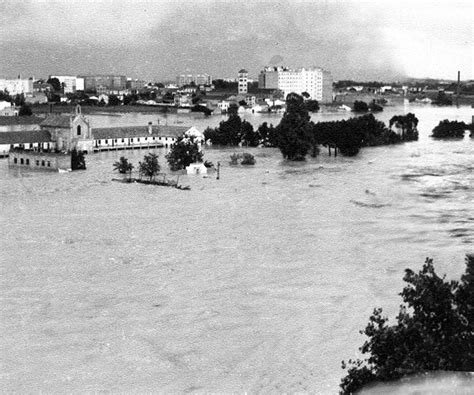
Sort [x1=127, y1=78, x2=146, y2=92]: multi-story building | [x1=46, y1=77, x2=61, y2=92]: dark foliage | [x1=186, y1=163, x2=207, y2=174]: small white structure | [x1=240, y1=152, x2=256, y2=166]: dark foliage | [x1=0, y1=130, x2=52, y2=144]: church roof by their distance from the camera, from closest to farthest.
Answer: [x1=186, y1=163, x2=207, y2=174]: small white structure, [x1=240, y1=152, x2=256, y2=166]: dark foliage, [x1=0, y1=130, x2=52, y2=144]: church roof, [x1=46, y1=77, x2=61, y2=92]: dark foliage, [x1=127, y1=78, x2=146, y2=92]: multi-story building

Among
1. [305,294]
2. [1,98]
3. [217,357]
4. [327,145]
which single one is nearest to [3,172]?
[327,145]

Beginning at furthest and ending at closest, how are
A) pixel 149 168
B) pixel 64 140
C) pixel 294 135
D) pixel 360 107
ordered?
pixel 360 107 → pixel 64 140 → pixel 294 135 → pixel 149 168

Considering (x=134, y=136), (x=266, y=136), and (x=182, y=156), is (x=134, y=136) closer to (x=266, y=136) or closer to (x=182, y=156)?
(x=266, y=136)

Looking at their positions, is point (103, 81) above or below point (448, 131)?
above

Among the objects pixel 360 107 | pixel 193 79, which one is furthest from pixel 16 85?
pixel 193 79

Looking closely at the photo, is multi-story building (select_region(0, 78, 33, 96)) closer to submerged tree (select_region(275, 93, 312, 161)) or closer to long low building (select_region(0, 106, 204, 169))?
long low building (select_region(0, 106, 204, 169))

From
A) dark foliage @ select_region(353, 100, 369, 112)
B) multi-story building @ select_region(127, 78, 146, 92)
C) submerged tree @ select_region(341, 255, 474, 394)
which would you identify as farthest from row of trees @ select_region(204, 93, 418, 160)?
multi-story building @ select_region(127, 78, 146, 92)

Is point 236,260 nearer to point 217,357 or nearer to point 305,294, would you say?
point 305,294
